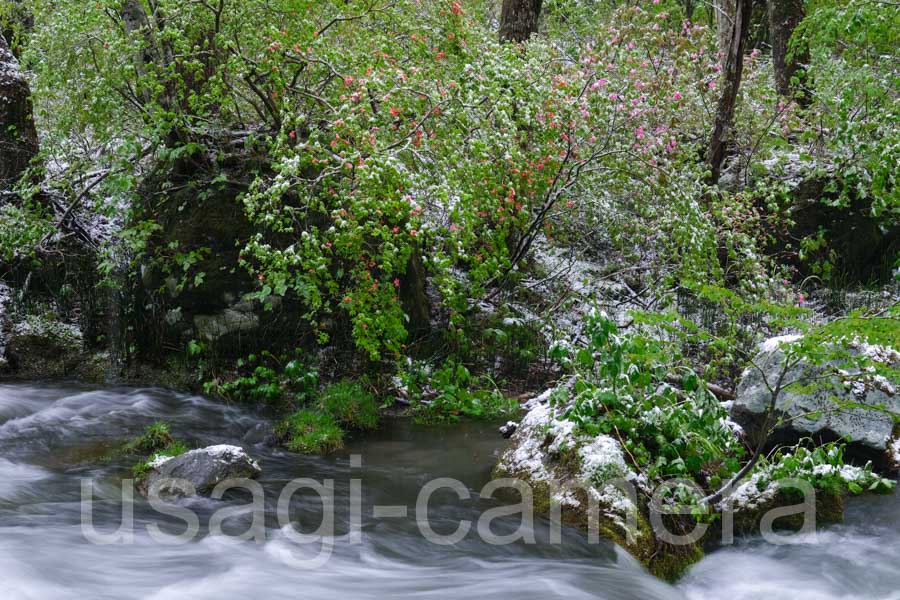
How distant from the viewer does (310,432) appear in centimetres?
621

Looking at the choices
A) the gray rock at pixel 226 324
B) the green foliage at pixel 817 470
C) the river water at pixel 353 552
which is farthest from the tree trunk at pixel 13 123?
the green foliage at pixel 817 470

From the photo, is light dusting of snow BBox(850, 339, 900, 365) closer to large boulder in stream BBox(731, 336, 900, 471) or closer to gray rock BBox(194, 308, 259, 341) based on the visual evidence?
large boulder in stream BBox(731, 336, 900, 471)

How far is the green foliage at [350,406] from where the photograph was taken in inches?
262

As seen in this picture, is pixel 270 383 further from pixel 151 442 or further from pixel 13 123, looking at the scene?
pixel 13 123

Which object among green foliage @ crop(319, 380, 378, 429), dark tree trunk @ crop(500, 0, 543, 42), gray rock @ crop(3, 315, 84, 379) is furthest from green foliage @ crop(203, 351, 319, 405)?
dark tree trunk @ crop(500, 0, 543, 42)

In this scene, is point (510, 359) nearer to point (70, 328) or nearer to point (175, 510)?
point (175, 510)

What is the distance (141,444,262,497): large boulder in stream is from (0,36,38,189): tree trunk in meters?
5.51

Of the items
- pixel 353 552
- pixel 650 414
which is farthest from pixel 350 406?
pixel 650 414

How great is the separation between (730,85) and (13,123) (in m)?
8.52

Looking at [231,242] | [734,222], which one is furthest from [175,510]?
[734,222]

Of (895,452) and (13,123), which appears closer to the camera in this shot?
(895,452)

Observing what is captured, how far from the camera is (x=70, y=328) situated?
8125 millimetres

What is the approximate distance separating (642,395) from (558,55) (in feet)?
19.1

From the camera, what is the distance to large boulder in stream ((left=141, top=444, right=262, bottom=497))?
4.70 m
